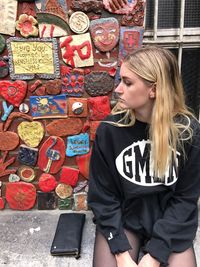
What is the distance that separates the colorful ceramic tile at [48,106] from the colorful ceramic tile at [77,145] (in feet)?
0.58

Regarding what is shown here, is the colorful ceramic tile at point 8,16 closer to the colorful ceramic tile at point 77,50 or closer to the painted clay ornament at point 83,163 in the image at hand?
the colorful ceramic tile at point 77,50

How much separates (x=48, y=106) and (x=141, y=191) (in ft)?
2.85

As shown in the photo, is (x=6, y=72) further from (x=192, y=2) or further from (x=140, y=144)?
(x=192, y=2)

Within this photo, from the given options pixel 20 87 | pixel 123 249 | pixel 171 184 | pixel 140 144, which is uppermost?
pixel 20 87

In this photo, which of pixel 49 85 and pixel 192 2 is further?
pixel 192 2

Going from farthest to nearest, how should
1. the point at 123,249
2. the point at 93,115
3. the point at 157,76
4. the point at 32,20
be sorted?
1. the point at 93,115
2. the point at 32,20
3. the point at 123,249
4. the point at 157,76

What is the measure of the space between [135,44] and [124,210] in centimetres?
100

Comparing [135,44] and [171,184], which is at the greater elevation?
[135,44]

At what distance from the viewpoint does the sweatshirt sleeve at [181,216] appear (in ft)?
5.43

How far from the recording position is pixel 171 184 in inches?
67.7

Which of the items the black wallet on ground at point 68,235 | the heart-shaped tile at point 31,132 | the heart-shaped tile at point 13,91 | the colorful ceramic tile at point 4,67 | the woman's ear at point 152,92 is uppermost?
the colorful ceramic tile at point 4,67

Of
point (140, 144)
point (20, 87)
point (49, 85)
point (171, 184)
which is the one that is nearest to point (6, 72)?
point (20, 87)

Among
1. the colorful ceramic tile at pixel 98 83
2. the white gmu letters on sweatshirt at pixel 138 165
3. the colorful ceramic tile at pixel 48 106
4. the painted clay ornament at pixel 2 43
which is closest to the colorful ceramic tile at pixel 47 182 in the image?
the colorful ceramic tile at pixel 48 106

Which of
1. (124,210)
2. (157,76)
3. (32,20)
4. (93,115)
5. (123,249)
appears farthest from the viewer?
(93,115)
